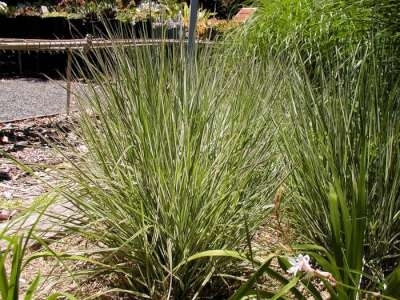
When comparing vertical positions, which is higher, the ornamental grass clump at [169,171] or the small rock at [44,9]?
the small rock at [44,9]

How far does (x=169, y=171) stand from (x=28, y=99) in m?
6.63

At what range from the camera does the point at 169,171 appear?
180 centimetres

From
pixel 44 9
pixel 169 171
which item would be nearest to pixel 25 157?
pixel 169 171

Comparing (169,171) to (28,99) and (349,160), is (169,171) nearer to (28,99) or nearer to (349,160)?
(349,160)

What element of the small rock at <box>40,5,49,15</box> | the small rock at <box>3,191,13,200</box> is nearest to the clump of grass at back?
the small rock at <box>3,191,13,200</box>

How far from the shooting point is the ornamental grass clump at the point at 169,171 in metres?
1.77

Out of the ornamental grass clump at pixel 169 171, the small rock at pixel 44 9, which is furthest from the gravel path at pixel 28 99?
the small rock at pixel 44 9

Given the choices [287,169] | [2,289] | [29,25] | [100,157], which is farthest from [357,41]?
[29,25]

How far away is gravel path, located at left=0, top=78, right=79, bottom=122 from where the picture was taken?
272 inches

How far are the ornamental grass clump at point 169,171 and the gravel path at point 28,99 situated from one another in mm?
4336

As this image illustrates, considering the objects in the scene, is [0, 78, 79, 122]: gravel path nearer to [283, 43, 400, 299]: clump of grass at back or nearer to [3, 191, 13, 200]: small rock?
[3, 191, 13, 200]: small rock

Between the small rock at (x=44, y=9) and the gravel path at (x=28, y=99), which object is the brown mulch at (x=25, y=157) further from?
the small rock at (x=44, y=9)

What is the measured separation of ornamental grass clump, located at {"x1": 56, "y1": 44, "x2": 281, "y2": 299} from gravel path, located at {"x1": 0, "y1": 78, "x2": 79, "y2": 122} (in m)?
4.34

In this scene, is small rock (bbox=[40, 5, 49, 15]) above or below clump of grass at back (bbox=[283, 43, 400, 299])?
above
